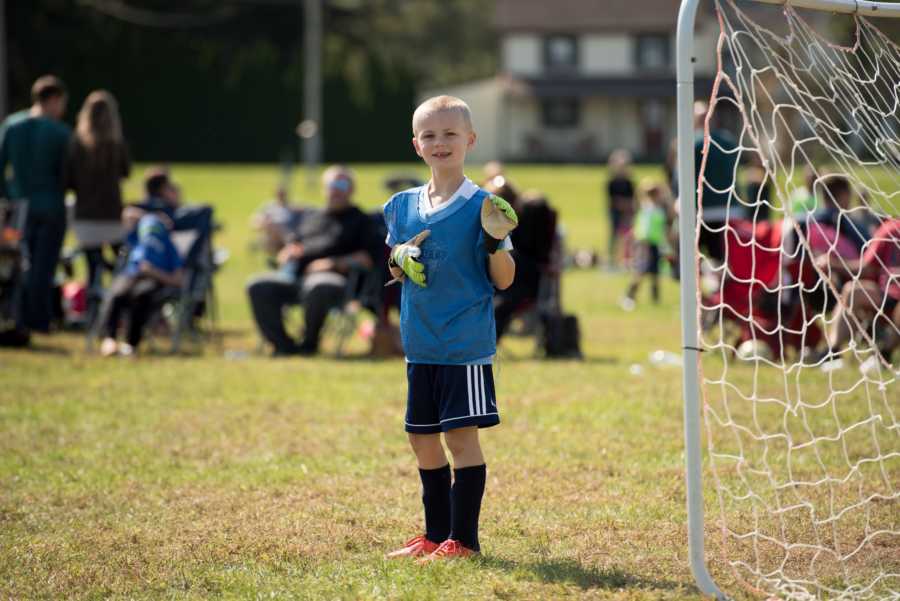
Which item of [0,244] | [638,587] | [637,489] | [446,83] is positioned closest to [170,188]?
[0,244]

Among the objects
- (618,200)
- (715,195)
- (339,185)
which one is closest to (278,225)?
(339,185)

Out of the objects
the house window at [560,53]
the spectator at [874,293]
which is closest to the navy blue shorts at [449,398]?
the spectator at [874,293]

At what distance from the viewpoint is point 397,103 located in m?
48.4

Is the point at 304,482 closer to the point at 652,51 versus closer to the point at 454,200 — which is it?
the point at 454,200

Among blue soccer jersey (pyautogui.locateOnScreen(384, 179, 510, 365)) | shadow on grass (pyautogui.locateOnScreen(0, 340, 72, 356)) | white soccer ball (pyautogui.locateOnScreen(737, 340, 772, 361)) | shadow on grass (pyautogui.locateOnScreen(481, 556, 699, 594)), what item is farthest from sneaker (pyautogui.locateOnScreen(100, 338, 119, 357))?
shadow on grass (pyautogui.locateOnScreen(481, 556, 699, 594))

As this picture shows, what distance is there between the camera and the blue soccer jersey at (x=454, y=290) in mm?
4648

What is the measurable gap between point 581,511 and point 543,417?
2306 millimetres

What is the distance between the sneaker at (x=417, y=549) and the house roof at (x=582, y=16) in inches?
2030

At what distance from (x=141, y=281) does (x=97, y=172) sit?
1.13 meters

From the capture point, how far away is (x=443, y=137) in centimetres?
458

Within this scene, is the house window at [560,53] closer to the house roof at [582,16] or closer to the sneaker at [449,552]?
the house roof at [582,16]

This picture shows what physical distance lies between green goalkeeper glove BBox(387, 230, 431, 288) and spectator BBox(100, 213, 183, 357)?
21.1 ft

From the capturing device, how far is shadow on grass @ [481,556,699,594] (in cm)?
434

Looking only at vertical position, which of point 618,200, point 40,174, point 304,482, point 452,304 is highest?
point 618,200
